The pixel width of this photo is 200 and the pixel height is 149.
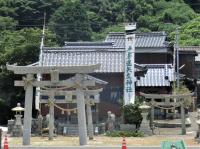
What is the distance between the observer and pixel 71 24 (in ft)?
261

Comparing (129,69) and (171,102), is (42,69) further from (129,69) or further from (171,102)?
(171,102)

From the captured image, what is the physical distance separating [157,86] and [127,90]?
9544 millimetres

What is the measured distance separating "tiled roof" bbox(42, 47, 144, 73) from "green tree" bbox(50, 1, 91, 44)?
39.8 m

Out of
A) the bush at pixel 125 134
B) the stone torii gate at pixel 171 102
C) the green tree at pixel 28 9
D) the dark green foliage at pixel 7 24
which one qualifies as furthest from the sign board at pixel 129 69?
the green tree at pixel 28 9

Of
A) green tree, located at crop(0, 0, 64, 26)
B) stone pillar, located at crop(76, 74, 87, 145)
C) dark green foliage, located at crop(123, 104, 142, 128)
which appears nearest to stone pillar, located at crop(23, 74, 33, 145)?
stone pillar, located at crop(76, 74, 87, 145)

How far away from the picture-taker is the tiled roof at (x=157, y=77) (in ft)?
135

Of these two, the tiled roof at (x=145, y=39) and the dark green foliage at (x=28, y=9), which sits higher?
the dark green foliage at (x=28, y=9)

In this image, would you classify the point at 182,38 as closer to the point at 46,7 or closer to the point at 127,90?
the point at 46,7

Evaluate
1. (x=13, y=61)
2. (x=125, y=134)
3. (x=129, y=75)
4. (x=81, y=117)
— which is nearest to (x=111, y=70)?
(x=129, y=75)

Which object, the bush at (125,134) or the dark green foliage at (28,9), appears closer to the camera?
the bush at (125,134)

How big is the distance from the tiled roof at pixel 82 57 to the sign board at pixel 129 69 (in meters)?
5.43

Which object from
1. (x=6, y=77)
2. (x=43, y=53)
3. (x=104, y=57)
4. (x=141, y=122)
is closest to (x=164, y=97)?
(x=141, y=122)

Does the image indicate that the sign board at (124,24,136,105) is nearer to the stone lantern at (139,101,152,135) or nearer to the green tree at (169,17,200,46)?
the stone lantern at (139,101,152,135)

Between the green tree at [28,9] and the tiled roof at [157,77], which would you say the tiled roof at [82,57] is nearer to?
the tiled roof at [157,77]
